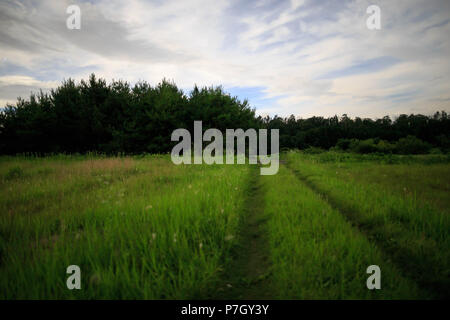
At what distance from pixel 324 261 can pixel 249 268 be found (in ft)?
3.58

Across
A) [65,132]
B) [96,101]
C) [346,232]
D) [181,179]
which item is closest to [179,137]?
[96,101]

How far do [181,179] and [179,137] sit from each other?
19181 mm

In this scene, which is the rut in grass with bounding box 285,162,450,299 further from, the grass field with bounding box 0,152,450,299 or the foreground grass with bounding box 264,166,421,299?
the foreground grass with bounding box 264,166,421,299

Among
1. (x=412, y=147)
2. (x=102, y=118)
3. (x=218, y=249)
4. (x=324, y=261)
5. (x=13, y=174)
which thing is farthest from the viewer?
(x=412, y=147)

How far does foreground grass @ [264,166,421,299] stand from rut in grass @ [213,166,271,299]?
0.16 m

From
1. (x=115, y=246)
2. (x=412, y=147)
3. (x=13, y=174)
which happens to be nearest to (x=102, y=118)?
(x=13, y=174)

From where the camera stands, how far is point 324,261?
275 centimetres

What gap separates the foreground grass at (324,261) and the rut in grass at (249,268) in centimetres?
16

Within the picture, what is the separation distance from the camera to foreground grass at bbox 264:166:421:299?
7.33 feet

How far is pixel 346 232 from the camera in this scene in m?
3.48

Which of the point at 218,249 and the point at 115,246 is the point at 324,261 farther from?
the point at 115,246

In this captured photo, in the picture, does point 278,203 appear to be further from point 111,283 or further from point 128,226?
point 111,283

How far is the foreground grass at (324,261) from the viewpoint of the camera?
7.33 ft

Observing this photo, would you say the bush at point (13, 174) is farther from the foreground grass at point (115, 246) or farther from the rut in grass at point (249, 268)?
the rut in grass at point (249, 268)
